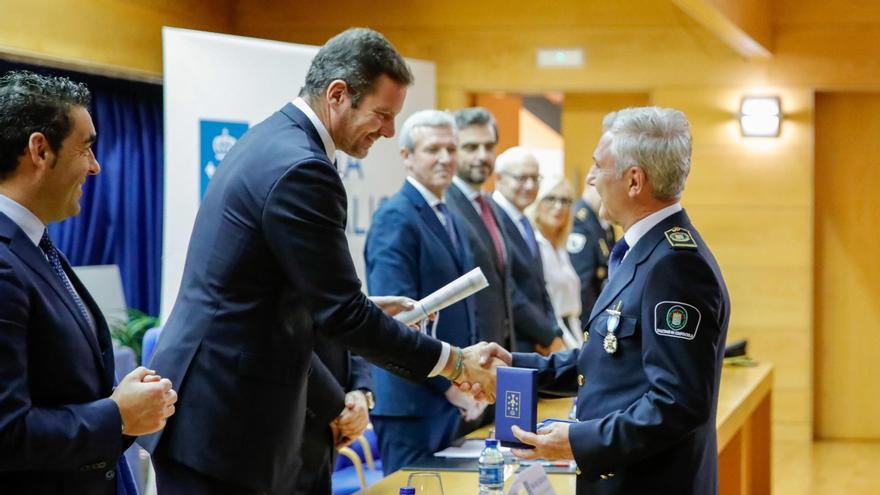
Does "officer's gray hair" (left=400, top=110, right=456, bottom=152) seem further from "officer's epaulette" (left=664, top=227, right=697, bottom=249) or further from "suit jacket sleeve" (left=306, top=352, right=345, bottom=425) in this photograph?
"officer's epaulette" (left=664, top=227, right=697, bottom=249)

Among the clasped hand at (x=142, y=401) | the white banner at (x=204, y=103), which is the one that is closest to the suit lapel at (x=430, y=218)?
the white banner at (x=204, y=103)

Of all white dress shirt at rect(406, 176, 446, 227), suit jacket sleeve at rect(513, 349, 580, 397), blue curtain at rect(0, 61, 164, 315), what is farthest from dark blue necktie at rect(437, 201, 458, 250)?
blue curtain at rect(0, 61, 164, 315)

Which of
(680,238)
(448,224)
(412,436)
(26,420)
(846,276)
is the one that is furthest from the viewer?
(846,276)

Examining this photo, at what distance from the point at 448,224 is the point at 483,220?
44 centimetres

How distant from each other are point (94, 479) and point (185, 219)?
3.66m

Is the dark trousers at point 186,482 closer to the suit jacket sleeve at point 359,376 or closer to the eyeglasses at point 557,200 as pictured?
the suit jacket sleeve at point 359,376

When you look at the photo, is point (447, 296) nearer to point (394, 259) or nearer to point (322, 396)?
point (322, 396)

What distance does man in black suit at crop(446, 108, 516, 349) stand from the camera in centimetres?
424

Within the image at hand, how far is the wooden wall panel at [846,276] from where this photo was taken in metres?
8.26

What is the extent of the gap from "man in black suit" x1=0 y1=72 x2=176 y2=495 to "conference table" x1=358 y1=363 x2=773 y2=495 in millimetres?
799

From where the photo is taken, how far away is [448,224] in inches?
164

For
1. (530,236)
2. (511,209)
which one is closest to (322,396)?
(530,236)

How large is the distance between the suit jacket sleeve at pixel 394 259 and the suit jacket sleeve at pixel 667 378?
160cm

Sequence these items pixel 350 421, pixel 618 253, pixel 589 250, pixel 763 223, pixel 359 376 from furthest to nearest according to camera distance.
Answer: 1. pixel 763 223
2. pixel 589 250
3. pixel 359 376
4. pixel 350 421
5. pixel 618 253
